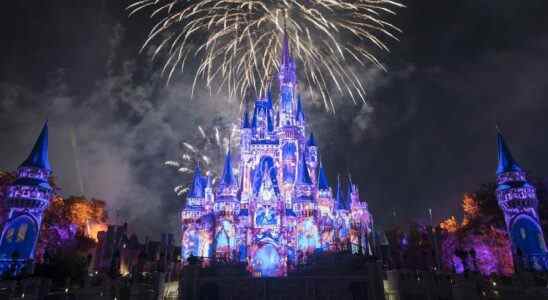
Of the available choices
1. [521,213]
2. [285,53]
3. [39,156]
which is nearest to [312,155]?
[285,53]

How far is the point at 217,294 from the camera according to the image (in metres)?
28.5

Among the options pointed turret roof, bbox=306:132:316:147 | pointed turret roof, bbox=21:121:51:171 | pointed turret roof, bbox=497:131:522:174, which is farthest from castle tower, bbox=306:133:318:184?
pointed turret roof, bbox=21:121:51:171

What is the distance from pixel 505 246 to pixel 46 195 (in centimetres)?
5530

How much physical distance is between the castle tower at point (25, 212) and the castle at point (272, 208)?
65.8 feet

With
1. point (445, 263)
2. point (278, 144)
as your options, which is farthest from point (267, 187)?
point (445, 263)

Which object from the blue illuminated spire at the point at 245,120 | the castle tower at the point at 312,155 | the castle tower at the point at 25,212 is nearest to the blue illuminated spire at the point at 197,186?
the blue illuminated spire at the point at 245,120

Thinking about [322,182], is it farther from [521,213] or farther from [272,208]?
[521,213]

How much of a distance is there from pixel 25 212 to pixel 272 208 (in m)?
29.1

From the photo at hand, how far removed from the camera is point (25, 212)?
122 ft

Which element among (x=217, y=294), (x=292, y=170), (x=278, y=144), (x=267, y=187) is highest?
(x=278, y=144)

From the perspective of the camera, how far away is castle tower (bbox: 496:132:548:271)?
1455 inches

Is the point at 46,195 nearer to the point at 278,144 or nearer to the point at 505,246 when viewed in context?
the point at 278,144

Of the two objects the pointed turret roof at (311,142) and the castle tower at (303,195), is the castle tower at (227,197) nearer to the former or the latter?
Result: the castle tower at (303,195)

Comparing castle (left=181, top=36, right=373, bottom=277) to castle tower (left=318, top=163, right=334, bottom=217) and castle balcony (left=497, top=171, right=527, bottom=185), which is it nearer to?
castle tower (left=318, top=163, right=334, bottom=217)
